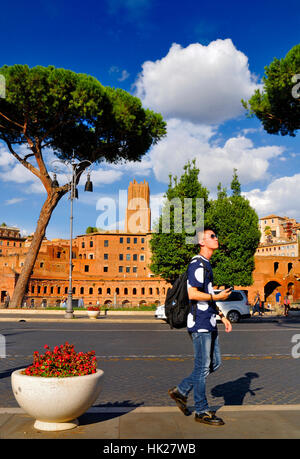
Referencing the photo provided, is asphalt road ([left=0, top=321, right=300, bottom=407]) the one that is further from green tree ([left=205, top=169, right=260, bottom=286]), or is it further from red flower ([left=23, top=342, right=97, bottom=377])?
green tree ([left=205, top=169, right=260, bottom=286])

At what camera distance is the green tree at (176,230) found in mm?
30031

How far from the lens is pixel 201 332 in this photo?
4.40 meters

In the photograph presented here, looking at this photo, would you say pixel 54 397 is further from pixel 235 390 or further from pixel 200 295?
pixel 235 390

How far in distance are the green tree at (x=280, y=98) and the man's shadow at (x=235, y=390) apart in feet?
57.2

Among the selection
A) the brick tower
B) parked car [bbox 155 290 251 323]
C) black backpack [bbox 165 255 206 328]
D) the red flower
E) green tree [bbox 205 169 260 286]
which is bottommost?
parked car [bbox 155 290 251 323]

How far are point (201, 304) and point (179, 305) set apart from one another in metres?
0.30

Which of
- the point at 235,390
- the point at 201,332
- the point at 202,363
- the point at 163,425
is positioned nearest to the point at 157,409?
the point at 163,425

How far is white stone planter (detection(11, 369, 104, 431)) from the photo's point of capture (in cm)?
389

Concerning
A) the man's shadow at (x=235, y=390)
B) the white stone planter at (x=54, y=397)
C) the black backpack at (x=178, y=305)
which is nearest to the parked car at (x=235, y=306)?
the man's shadow at (x=235, y=390)

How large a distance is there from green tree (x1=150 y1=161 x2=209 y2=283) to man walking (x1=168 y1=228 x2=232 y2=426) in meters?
25.1

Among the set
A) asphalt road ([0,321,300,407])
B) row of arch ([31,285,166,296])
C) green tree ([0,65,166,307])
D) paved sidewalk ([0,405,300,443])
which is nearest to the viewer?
paved sidewalk ([0,405,300,443])

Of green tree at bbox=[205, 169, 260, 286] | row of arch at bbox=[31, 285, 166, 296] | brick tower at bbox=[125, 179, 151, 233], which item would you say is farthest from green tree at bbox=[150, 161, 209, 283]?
brick tower at bbox=[125, 179, 151, 233]

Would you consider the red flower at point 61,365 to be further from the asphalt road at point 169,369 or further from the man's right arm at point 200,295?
the asphalt road at point 169,369
